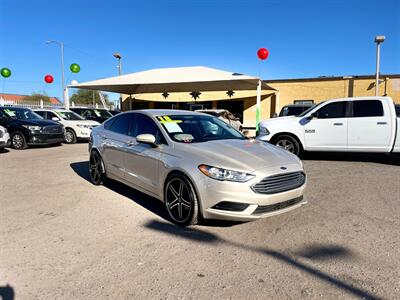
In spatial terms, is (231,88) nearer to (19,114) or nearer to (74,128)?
(74,128)

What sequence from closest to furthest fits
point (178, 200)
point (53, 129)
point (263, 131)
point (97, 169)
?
point (178, 200), point (97, 169), point (263, 131), point (53, 129)

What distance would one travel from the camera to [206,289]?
2689 millimetres

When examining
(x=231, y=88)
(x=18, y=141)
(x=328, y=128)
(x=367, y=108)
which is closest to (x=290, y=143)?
(x=328, y=128)

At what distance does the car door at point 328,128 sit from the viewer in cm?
839

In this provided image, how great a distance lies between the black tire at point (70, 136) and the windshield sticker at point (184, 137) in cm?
1119

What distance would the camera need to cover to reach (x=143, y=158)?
4691 millimetres

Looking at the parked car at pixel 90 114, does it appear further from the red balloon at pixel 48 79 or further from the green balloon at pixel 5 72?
the green balloon at pixel 5 72

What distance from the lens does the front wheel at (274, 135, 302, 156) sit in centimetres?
887

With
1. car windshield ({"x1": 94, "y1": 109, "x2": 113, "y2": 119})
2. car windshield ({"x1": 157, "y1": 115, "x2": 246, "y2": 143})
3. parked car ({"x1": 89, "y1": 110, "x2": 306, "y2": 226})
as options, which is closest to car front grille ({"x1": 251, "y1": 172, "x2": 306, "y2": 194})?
parked car ({"x1": 89, "y1": 110, "x2": 306, "y2": 226})

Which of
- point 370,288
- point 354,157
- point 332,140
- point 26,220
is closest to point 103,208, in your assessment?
point 26,220

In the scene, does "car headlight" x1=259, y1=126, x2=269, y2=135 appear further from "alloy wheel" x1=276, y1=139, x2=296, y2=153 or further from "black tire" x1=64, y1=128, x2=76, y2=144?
"black tire" x1=64, y1=128, x2=76, y2=144

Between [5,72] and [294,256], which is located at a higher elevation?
[5,72]

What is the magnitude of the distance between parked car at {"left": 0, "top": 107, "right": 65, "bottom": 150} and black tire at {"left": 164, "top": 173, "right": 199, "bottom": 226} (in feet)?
31.9

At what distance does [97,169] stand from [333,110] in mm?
6416
